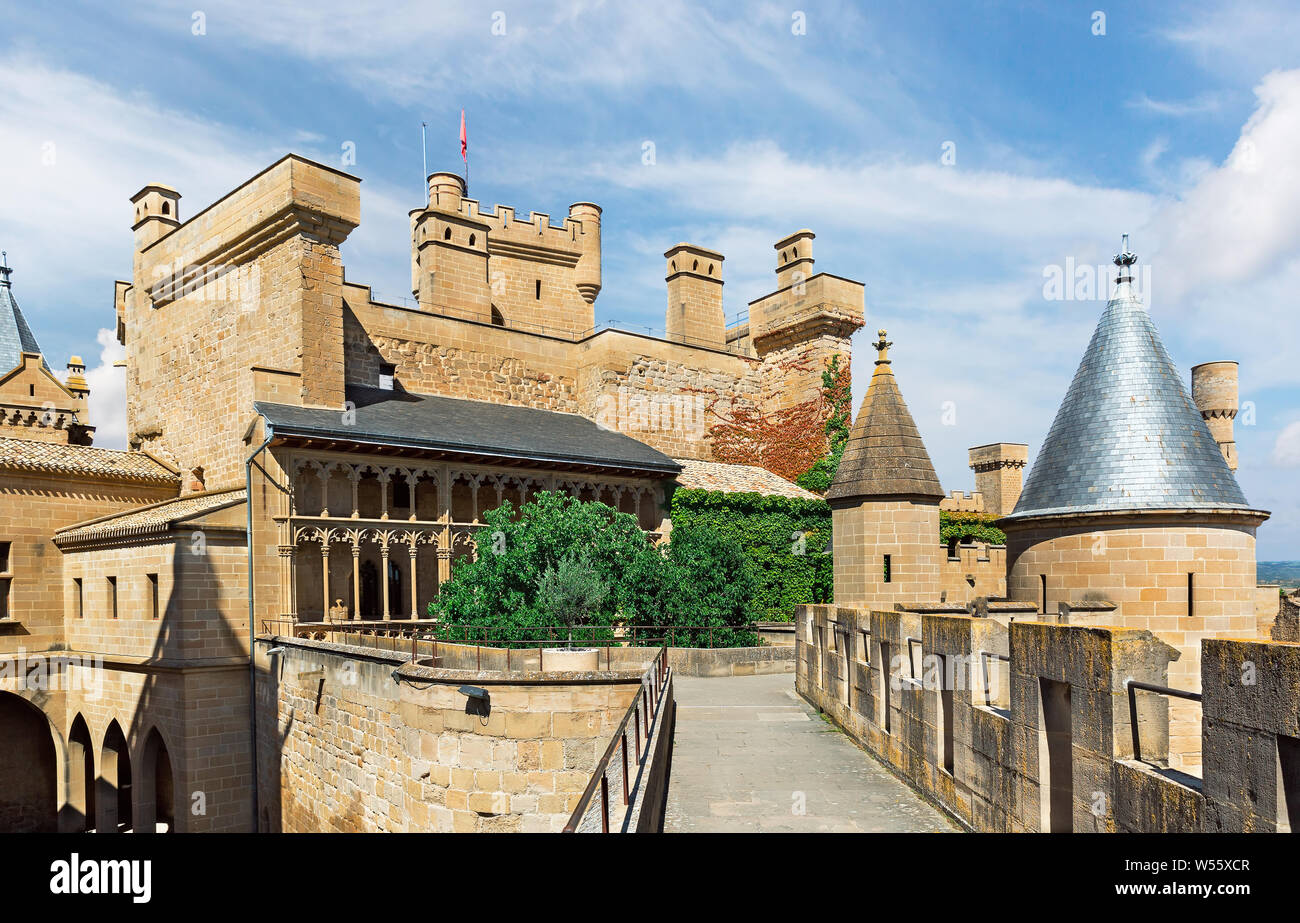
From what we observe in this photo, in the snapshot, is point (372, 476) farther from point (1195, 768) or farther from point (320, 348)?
point (1195, 768)

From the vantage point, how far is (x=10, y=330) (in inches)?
1592

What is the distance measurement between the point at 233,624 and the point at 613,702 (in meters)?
11.4

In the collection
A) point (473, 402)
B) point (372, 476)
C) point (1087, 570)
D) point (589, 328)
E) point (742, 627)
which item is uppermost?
point (589, 328)

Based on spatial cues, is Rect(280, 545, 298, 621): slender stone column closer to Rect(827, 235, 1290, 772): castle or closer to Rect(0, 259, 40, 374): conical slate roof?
Rect(827, 235, 1290, 772): castle

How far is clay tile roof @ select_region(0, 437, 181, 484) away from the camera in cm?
2259

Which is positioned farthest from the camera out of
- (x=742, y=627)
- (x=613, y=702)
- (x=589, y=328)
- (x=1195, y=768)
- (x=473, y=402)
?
(x=589, y=328)

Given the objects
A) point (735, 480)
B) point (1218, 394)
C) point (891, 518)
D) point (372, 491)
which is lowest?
point (891, 518)

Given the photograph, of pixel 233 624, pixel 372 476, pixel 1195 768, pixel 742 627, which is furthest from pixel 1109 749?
pixel 372 476

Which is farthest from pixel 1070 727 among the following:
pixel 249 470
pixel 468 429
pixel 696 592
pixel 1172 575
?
pixel 468 429

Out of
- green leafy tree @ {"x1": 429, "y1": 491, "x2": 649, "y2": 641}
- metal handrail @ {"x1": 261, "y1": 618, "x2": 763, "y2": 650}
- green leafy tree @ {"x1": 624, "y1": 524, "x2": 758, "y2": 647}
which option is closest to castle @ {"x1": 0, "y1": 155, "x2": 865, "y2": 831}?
metal handrail @ {"x1": 261, "y1": 618, "x2": 763, "y2": 650}

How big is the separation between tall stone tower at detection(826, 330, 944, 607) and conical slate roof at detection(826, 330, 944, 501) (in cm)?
2
